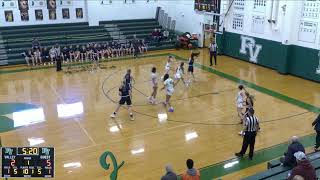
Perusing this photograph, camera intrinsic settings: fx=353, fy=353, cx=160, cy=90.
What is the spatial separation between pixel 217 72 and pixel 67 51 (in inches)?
377

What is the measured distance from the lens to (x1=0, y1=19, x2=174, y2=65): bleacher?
23.0 metres

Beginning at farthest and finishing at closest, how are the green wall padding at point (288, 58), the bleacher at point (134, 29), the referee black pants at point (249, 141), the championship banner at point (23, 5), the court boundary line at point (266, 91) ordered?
the bleacher at point (134, 29), the championship banner at point (23, 5), the green wall padding at point (288, 58), the court boundary line at point (266, 91), the referee black pants at point (249, 141)

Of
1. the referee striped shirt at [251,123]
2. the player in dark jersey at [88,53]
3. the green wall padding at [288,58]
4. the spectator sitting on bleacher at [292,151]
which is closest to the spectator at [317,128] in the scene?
the referee striped shirt at [251,123]

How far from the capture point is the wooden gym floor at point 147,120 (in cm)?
1003

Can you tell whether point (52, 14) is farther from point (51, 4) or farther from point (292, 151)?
point (292, 151)

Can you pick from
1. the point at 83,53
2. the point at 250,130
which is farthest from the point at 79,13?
the point at 250,130

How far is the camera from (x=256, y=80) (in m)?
18.3

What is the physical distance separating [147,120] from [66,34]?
14687 mm

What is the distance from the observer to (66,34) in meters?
25.3

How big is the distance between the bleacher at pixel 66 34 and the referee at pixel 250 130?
16730mm

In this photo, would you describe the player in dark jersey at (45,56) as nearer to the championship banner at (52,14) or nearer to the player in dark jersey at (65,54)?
the player in dark jersey at (65,54)

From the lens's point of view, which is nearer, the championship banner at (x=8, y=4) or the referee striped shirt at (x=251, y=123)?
the referee striped shirt at (x=251, y=123)
